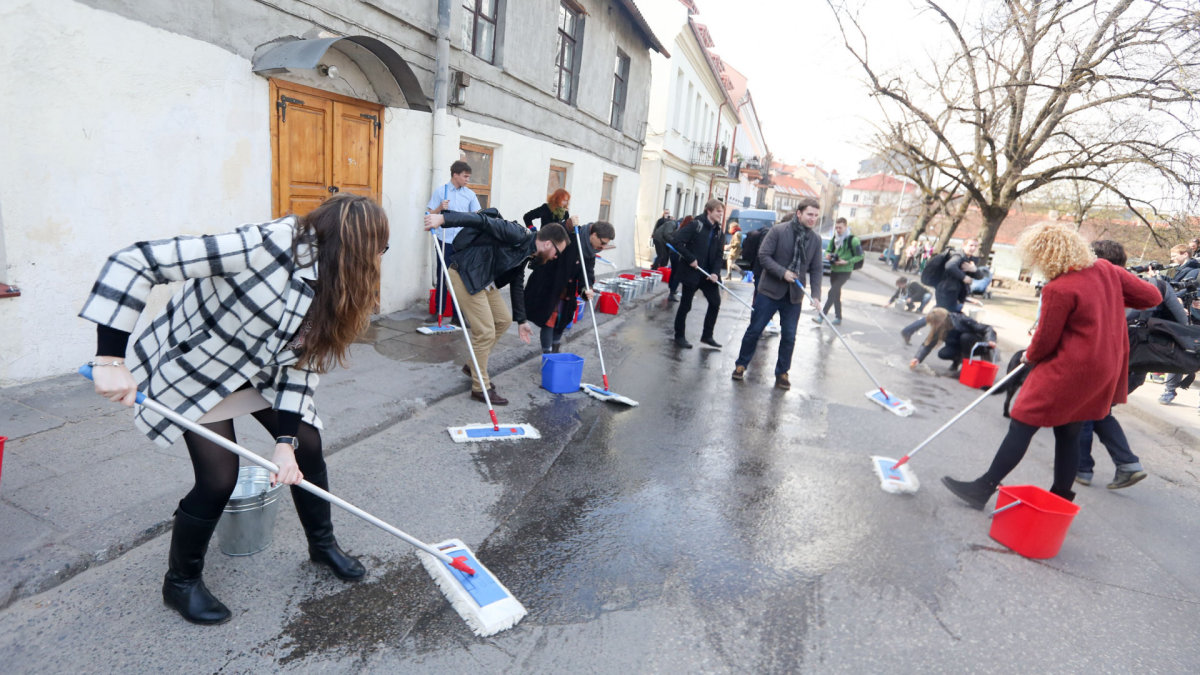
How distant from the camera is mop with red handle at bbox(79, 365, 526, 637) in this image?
2.52 meters

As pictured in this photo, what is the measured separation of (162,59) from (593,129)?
9346 millimetres

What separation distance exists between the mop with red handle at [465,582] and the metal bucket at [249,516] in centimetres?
25

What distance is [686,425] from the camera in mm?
5320

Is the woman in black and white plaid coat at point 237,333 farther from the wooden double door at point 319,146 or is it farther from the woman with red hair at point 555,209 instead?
the woman with red hair at point 555,209

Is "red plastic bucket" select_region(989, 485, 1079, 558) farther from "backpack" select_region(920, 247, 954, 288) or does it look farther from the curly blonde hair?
"backpack" select_region(920, 247, 954, 288)

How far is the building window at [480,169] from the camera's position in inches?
359

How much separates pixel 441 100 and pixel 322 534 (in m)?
6.28

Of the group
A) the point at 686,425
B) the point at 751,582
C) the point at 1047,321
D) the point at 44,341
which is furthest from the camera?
the point at 686,425

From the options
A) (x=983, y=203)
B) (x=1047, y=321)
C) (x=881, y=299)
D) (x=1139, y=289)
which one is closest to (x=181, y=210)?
(x=1047, y=321)

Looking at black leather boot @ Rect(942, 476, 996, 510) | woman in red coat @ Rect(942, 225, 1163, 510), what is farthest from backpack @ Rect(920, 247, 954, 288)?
black leather boot @ Rect(942, 476, 996, 510)

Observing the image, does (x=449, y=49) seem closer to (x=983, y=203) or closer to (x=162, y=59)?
(x=162, y=59)

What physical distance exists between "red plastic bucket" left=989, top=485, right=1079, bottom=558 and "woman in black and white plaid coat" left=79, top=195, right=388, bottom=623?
11.9 feet

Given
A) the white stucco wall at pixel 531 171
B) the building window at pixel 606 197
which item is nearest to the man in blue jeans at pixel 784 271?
the white stucco wall at pixel 531 171

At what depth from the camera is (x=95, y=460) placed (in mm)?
3387
